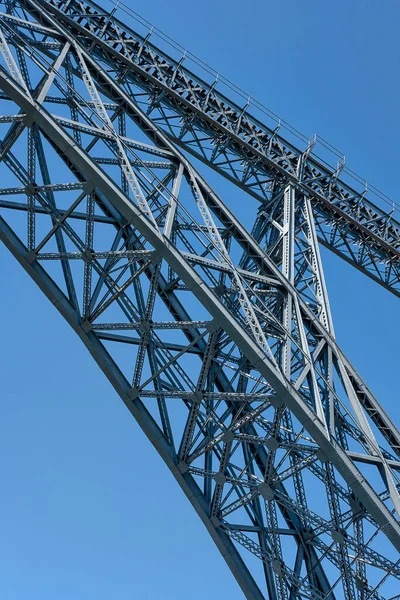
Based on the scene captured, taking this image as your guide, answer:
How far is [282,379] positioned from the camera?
15.8 metres

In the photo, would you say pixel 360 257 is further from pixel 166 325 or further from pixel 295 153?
pixel 166 325

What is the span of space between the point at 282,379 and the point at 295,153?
1193 cm

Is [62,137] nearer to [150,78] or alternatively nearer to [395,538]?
[150,78]

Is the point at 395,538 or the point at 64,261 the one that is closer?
the point at 395,538

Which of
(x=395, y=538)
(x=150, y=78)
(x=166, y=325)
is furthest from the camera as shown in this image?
(x=150, y=78)

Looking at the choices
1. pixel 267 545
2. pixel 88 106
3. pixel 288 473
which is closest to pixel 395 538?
pixel 288 473

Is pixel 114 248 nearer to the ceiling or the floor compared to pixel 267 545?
nearer to the ceiling

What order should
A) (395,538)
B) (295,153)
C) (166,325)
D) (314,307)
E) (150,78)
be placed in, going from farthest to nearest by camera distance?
(295,153) → (150,78) → (314,307) → (166,325) → (395,538)

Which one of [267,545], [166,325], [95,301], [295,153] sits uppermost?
[295,153]

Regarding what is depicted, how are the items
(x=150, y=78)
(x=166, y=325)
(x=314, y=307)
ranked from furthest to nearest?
(x=150, y=78)
(x=314, y=307)
(x=166, y=325)

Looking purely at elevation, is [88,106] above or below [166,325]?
above

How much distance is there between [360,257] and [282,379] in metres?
12.8

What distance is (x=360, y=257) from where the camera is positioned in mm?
27672

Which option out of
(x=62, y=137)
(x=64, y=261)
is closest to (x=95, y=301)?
(x=64, y=261)
